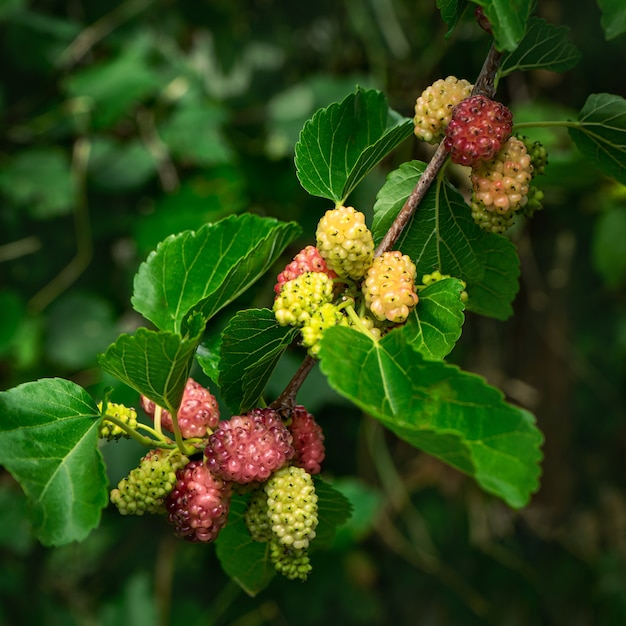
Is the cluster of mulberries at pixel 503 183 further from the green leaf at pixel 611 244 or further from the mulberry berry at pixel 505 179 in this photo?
the green leaf at pixel 611 244

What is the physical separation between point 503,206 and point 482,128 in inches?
1.8

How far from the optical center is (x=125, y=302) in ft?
3.87

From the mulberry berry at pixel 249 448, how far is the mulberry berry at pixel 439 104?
0.59ft

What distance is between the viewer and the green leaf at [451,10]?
404 millimetres

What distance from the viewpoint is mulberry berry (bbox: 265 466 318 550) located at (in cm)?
39

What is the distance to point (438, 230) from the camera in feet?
1.52

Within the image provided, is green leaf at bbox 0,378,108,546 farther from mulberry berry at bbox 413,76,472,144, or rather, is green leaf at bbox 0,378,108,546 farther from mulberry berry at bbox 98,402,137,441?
mulberry berry at bbox 413,76,472,144

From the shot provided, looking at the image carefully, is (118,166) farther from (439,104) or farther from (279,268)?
(439,104)

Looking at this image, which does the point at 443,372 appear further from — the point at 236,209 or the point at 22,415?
the point at 236,209

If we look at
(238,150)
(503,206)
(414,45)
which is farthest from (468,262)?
(414,45)

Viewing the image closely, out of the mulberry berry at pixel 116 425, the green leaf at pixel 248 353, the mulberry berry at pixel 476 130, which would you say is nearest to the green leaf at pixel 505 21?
the mulberry berry at pixel 476 130

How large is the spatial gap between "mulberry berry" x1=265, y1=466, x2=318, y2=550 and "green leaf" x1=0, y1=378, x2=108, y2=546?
0.08 metres

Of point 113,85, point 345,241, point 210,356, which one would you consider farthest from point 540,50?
point 113,85

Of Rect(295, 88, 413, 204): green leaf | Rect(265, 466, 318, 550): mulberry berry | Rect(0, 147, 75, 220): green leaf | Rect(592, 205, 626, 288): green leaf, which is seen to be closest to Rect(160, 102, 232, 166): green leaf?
Rect(0, 147, 75, 220): green leaf
